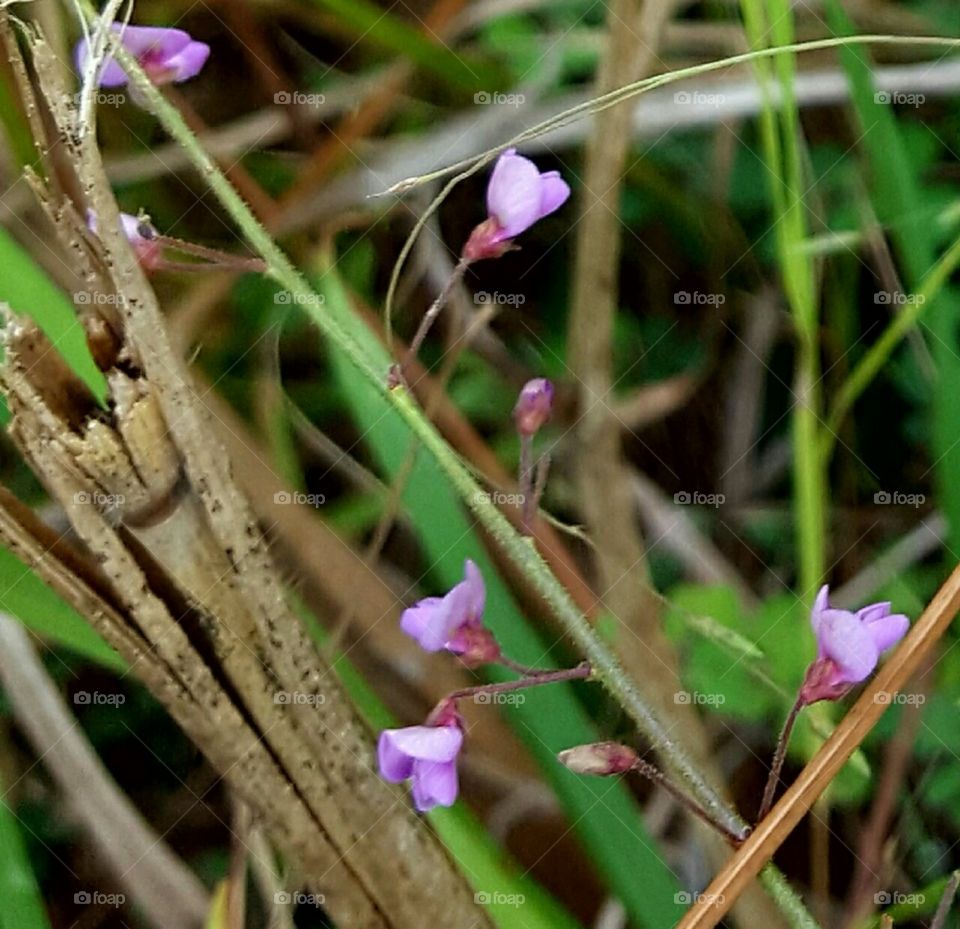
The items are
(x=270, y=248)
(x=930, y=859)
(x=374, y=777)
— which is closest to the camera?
(x=270, y=248)

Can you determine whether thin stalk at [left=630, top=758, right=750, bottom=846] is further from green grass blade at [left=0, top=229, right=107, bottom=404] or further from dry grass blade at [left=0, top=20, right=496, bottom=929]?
green grass blade at [left=0, top=229, right=107, bottom=404]

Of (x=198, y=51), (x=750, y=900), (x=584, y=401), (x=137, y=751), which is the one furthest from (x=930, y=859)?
(x=198, y=51)

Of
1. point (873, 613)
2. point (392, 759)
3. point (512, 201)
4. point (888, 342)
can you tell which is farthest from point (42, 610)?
point (888, 342)

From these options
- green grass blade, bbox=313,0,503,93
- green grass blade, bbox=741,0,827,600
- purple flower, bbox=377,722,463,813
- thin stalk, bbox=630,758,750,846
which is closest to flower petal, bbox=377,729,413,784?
purple flower, bbox=377,722,463,813

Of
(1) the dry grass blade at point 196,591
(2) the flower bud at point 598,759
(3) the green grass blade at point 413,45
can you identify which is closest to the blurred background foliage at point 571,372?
(3) the green grass blade at point 413,45

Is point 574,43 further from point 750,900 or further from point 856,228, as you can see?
point 750,900

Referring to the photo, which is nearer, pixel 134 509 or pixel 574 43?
pixel 134 509

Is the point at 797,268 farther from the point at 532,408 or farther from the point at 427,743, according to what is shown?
the point at 427,743

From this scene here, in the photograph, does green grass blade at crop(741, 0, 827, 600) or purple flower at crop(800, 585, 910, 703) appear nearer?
purple flower at crop(800, 585, 910, 703)
